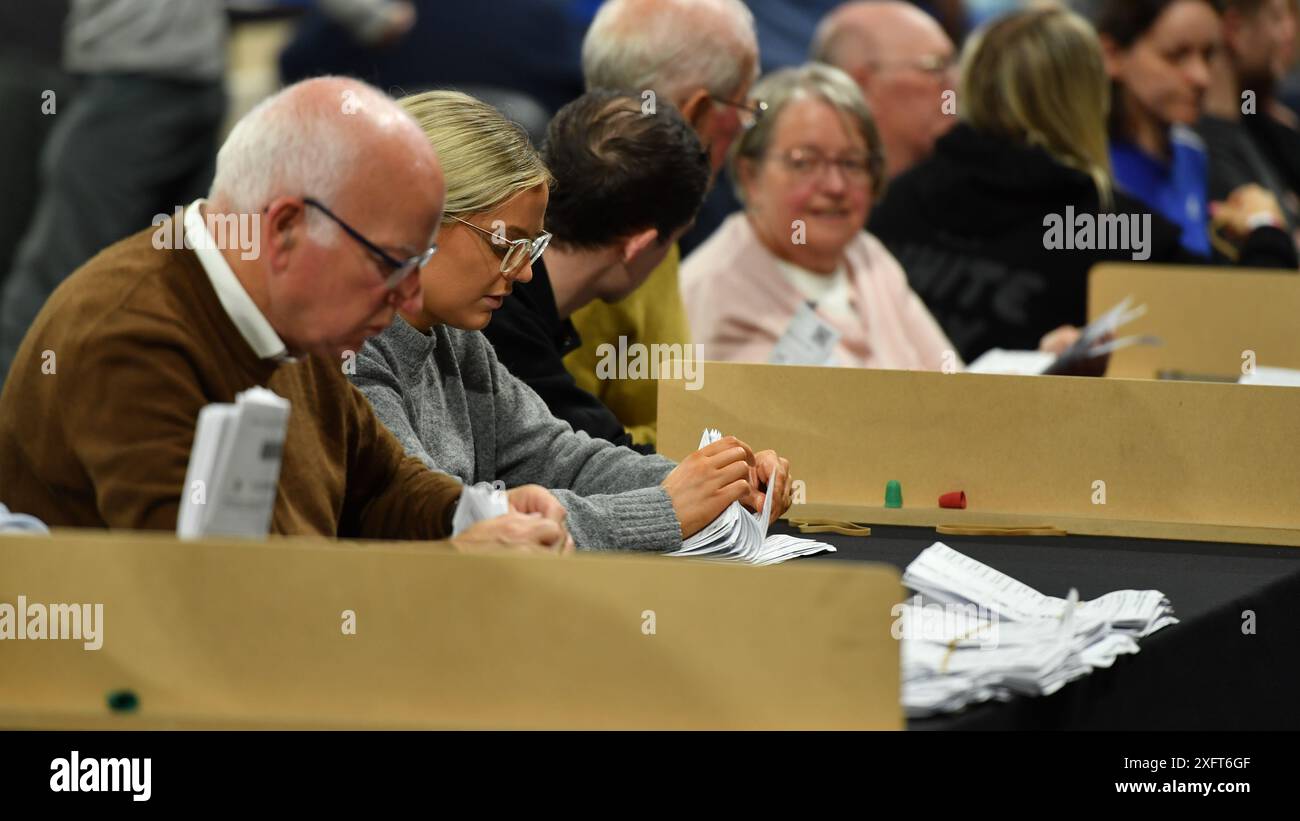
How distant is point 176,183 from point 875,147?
306 cm

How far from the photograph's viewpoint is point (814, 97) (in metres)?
3.98

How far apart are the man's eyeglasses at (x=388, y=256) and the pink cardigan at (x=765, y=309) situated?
204 cm

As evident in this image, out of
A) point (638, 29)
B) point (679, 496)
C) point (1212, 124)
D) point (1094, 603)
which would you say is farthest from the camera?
point (1212, 124)

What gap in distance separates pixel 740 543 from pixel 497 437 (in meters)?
0.45

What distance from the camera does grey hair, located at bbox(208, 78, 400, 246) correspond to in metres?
1.79

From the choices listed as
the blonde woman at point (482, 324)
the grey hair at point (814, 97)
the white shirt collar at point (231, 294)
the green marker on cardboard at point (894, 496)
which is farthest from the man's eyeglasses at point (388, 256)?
the grey hair at point (814, 97)

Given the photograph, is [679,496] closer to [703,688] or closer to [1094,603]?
[1094,603]

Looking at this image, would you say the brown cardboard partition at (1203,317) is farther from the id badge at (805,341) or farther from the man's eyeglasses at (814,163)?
the id badge at (805,341)

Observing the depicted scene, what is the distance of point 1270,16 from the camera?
252 inches

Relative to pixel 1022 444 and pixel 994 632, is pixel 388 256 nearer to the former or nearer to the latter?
pixel 994 632

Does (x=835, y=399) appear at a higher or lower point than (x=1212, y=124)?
lower

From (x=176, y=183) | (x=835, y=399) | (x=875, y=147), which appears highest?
(x=176, y=183)

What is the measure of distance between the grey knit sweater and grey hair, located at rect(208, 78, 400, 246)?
1.83ft
